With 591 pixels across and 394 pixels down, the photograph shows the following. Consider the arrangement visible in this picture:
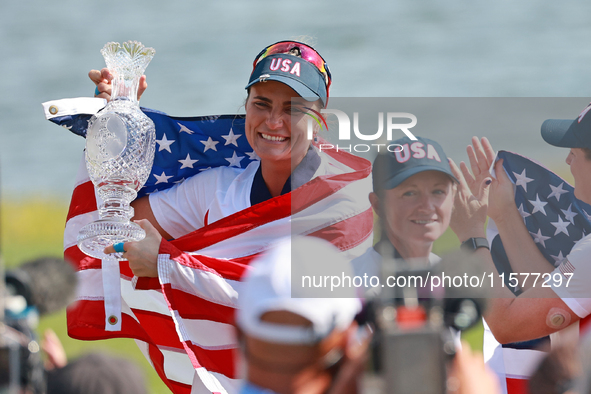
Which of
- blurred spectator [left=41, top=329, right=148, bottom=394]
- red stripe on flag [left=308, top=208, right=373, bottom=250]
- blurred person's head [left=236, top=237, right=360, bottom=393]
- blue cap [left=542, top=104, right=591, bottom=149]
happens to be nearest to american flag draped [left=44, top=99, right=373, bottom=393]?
red stripe on flag [left=308, top=208, right=373, bottom=250]

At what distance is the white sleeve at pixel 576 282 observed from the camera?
8.60 ft

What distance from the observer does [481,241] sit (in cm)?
279

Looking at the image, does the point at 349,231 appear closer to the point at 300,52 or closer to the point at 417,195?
the point at 417,195

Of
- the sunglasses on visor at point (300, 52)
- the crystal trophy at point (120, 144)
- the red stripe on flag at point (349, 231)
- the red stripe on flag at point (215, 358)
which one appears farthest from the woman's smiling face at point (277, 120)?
the red stripe on flag at point (215, 358)

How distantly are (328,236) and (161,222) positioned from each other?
2.65 feet

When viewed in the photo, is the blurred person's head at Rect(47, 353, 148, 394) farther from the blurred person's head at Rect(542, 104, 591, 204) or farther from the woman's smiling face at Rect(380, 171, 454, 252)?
the blurred person's head at Rect(542, 104, 591, 204)

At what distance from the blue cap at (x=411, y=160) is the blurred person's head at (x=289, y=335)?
1.33 meters

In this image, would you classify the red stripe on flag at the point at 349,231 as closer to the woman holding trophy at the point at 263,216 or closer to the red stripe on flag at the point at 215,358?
the woman holding trophy at the point at 263,216

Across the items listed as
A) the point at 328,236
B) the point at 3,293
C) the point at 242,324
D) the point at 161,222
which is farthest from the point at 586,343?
the point at 161,222

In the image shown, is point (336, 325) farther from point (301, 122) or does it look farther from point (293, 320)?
point (301, 122)

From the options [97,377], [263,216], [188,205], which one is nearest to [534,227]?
[263,216]

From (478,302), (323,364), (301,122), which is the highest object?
(301,122)

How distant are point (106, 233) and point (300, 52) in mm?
1091

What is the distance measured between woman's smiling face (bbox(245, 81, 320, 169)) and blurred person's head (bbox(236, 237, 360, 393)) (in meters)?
1.54
